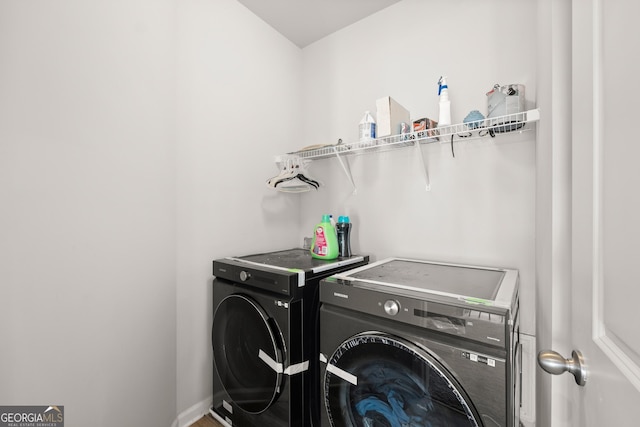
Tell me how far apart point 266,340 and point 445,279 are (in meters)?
0.98

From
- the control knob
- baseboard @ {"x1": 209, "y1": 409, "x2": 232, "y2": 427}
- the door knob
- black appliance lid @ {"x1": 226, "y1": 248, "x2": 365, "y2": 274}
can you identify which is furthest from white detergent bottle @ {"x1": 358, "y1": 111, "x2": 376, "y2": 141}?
baseboard @ {"x1": 209, "y1": 409, "x2": 232, "y2": 427}

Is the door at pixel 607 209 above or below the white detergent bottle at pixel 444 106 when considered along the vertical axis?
below

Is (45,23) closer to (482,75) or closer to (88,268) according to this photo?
(88,268)

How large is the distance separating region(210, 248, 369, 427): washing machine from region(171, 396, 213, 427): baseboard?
7 cm

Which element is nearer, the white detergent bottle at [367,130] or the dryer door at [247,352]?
the dryer door at [247,352]

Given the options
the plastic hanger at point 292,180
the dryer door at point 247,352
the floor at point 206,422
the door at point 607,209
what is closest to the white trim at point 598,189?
the door at point 607,209

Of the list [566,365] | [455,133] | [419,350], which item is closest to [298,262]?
[419,350]

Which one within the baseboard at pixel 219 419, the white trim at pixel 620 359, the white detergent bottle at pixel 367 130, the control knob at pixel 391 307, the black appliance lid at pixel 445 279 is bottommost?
the baseboard at pixel 219 419

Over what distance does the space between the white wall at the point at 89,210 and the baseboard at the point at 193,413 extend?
0.34 ft

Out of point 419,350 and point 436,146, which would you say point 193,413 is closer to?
point 419,350

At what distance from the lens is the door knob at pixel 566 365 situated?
58cm

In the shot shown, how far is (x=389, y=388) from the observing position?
1.08m

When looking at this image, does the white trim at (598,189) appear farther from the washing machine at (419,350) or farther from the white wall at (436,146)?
the white wall at (436,146)

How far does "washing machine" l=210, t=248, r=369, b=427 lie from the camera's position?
136cm
